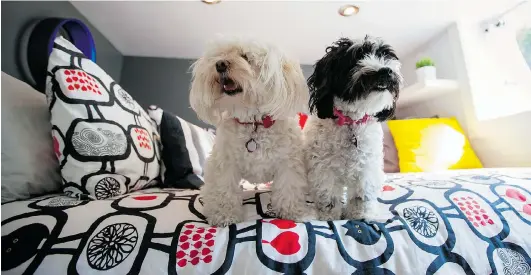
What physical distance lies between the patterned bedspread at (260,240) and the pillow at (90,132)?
4.4 inches

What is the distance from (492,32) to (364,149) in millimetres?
2251

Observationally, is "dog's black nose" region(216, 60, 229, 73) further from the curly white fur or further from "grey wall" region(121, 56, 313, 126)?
"grey wall" region(121, 56, 313, 126)

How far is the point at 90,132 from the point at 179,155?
17.8 inches

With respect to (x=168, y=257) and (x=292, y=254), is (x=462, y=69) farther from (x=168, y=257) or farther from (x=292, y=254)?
(x=168, y=257)

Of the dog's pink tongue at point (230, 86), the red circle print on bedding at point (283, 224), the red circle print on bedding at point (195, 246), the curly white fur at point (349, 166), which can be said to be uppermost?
the dog's pink tongue at point (230, 86)

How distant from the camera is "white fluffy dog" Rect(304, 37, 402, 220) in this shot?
90 cm

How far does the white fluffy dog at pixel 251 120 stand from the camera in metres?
0.90

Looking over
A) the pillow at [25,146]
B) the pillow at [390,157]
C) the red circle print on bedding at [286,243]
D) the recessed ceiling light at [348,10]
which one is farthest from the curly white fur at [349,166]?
the recessed ceiling light at [348,10]

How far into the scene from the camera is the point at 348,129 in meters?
0.97

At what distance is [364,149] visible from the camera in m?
0.93

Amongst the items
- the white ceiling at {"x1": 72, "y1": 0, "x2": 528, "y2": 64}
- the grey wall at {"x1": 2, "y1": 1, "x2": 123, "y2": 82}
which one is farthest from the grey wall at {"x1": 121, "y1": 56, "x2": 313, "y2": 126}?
the grey wall at {"x1": 2, "y1": 1, "x2": 123, "y2": 82}

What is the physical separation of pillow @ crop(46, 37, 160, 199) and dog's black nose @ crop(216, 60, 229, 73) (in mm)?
504

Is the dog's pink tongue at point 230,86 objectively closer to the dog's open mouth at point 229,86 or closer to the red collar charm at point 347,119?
the dog's open mouth at point 229,86

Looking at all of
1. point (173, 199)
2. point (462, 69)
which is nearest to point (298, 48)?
point (462, 69)
